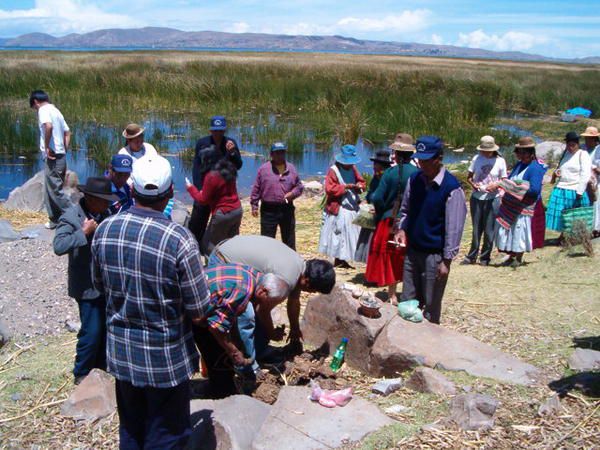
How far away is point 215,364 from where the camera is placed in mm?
4004

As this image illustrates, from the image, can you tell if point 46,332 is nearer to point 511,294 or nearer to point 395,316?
point 395,316

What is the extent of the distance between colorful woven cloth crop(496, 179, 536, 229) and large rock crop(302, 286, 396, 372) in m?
2.69

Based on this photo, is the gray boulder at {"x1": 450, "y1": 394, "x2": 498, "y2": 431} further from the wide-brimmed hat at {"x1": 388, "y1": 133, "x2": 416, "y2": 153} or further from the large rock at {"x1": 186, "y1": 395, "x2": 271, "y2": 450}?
the wide-brimmed hat at {"x1": 388, "y1": 133, "x2": 416, "y2": 153}

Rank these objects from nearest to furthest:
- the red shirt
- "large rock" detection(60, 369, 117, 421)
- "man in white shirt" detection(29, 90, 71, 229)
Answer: "large rock" detection(60, 369, 117, 421), the red shirt, "man in white shirt" detection(29, 90, 71, 229)

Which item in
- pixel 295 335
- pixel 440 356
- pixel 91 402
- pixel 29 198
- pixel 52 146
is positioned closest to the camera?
pixel 91 402

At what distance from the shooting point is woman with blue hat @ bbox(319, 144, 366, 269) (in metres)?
6.81

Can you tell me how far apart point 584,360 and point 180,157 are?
1239cm

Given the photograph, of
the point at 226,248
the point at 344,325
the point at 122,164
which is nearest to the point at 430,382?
the point at 344,325

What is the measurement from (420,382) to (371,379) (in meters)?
0.45

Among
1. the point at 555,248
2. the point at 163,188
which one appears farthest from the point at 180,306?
the point at 555,248

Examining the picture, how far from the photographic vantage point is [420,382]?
401 cm

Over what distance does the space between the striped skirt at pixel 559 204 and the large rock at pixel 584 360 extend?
3543mm

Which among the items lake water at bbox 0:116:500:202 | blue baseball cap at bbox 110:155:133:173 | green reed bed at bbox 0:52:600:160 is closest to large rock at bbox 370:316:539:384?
blue baseball cap at bbox 110:155:133:173

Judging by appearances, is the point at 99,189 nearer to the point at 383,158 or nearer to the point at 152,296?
the point at 152,296
